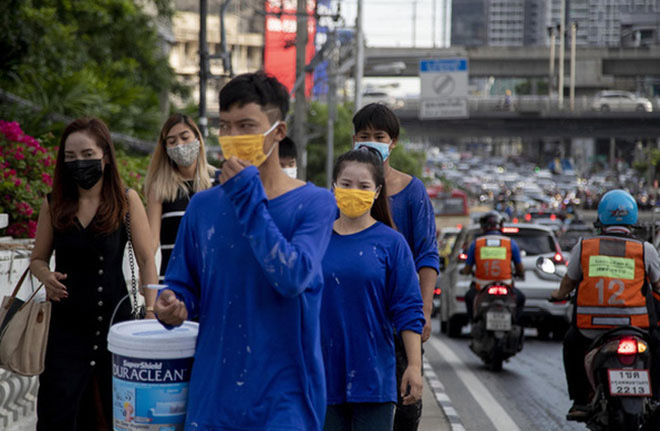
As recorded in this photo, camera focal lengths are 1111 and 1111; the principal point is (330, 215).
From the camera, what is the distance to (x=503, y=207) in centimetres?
→ 5938

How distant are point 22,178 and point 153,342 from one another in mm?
7873

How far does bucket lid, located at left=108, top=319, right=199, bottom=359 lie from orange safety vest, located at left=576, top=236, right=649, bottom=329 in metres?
4.13

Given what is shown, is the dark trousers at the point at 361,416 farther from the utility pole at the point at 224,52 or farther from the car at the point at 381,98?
the car at the point at 381,98

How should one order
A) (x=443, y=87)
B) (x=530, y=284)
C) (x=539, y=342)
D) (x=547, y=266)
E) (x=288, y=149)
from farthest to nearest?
(x=443, y=87), (x=539, y=342), (x=530, y=284), (x=547, y=266), (x=288, y=149)

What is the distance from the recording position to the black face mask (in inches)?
204

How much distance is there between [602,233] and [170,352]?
4.54 metres

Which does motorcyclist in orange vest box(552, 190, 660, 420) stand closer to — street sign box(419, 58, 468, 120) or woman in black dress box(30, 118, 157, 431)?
woman in black dress box(30, 118, 157, 431)

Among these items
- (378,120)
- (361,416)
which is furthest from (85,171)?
(361,416)

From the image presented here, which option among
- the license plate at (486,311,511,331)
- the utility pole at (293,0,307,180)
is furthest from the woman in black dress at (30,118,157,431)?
the utility pole at (293,0,307,180)

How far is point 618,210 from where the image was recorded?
7.27m

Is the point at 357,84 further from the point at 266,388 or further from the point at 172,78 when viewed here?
the point at 266,388

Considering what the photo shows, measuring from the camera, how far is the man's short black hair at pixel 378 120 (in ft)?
19.4

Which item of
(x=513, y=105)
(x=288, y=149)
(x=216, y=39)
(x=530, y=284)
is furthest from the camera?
(x=216, y=39)

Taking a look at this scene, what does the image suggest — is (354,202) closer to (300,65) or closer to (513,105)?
(300,65)
